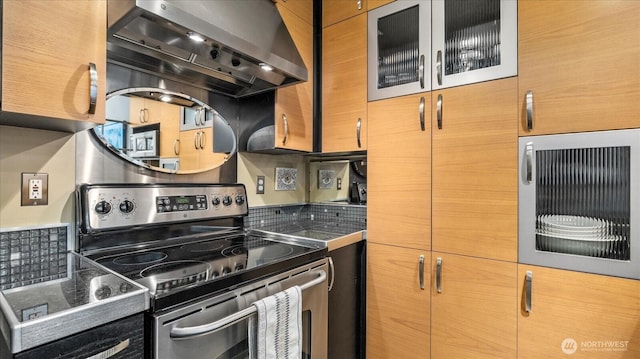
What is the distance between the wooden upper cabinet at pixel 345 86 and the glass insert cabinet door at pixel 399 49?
0.06m

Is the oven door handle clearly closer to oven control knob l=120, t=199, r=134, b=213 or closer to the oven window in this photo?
oven control knob l=120, t=199, r=134, b=213

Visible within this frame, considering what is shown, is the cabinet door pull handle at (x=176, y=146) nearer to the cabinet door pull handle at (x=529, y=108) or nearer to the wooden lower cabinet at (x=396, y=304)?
the wooden lower cabinet at (x=396, y=304)

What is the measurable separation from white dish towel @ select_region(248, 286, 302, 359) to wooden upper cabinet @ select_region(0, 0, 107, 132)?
84 cm

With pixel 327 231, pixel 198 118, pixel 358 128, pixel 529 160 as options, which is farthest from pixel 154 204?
pixel 529 160

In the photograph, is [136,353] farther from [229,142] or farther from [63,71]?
[229,142]

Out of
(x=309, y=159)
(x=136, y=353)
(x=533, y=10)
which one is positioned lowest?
(x=136, y=353)

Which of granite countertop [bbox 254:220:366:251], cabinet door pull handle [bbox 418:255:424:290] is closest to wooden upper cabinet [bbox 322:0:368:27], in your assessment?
granite countertop [bbox 254:220:366:251]

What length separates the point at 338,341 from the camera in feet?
5.27

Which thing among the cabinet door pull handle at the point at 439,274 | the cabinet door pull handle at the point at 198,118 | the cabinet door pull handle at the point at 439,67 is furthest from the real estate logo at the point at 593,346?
the cabinet door pull handle at the point at 198,118

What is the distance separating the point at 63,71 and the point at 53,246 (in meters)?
0.68

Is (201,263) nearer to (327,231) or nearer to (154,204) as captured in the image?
(154,204)

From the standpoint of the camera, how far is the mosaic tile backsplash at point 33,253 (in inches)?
38.5

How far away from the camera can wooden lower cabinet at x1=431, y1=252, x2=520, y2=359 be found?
134cm

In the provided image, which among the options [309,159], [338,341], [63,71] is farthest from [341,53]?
[338,341]
